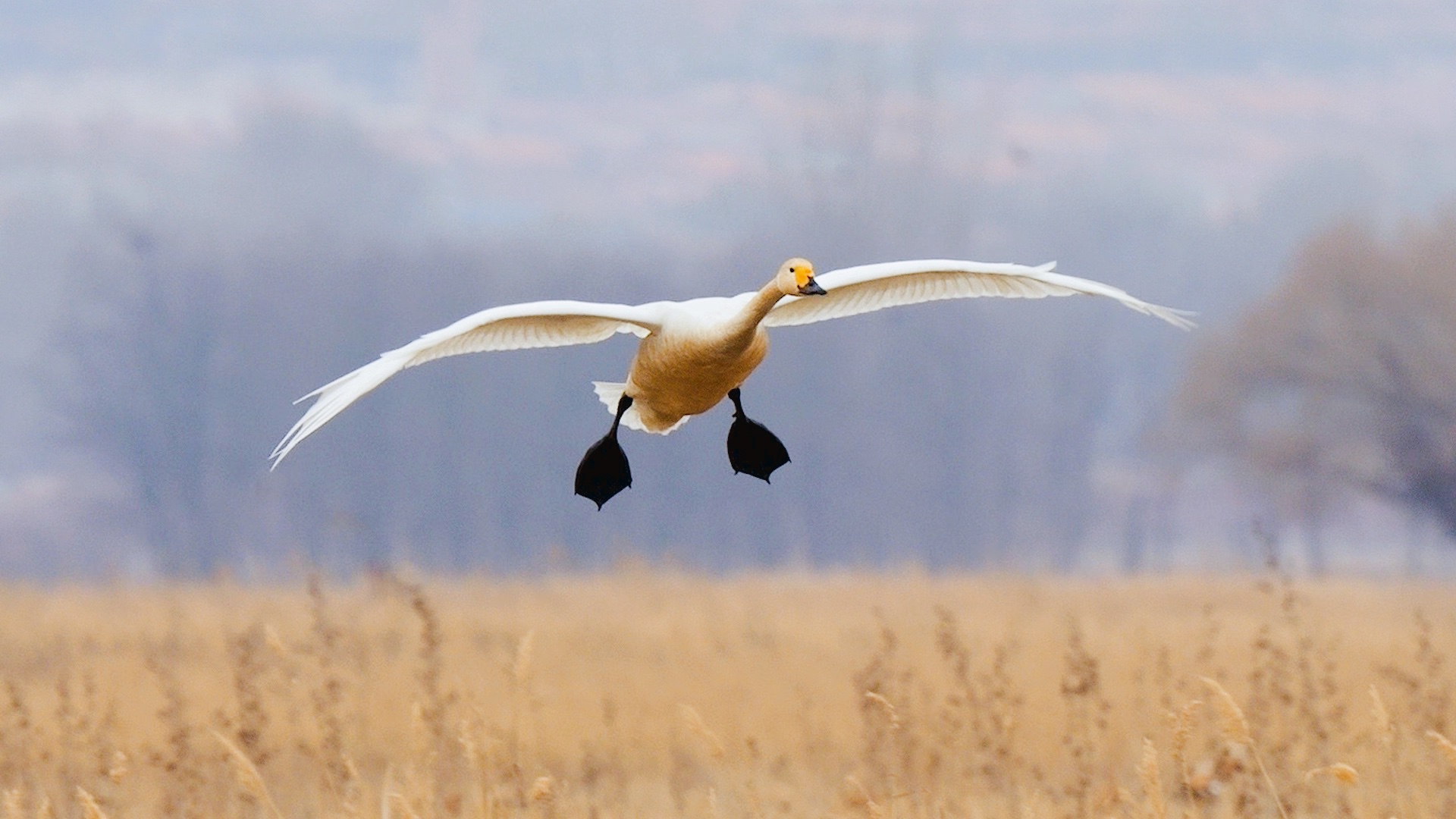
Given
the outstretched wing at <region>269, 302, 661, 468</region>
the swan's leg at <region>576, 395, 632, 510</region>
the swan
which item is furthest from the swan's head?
the swan's leg at <region>576, 395, 632, 510</region>

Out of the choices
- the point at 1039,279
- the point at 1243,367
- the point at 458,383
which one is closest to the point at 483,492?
the point at 458,383

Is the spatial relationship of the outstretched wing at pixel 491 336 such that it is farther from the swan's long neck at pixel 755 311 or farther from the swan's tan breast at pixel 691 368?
the swan's long neck at pixel 755 311

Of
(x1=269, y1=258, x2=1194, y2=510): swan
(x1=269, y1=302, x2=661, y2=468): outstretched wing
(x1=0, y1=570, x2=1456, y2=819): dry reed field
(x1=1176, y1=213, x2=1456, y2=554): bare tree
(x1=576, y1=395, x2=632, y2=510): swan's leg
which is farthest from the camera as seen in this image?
(x1=1176, y1=213, x2=1456, y2=554): bare tree

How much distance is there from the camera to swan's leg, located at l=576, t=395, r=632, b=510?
654 cm

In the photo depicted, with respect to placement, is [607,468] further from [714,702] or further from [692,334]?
[714,702]

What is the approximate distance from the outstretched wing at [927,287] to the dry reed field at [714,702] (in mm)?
1177

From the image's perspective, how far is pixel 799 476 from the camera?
50406 millimetres

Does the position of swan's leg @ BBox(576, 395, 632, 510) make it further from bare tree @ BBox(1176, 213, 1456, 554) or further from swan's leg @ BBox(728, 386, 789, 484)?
bare tree @ BBox(1176, 213, 1456, 554)

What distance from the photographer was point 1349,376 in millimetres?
33594

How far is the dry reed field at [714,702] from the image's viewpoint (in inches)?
244

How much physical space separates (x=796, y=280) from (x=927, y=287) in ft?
5.22

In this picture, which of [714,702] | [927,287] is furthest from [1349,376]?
[927,287]

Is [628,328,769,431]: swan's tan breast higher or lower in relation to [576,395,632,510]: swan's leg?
higher

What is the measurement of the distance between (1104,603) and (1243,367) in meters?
18.8
